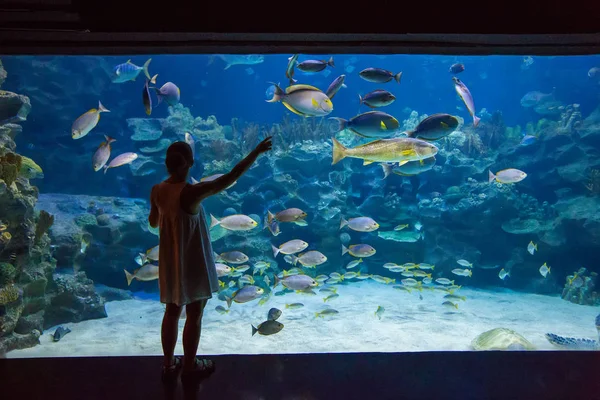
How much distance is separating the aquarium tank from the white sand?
60 mm

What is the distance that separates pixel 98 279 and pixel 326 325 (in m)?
7.50

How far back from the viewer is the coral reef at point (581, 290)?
9730 mm

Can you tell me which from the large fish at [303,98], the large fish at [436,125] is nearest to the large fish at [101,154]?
the large fish at [303,98]

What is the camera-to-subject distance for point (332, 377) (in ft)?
7.47

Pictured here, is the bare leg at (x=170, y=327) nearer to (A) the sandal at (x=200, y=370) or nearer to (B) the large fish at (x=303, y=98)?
(A) the sandal at (x=200, y=370)

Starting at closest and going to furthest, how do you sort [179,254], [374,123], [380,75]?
[179,254]
[374,123]
[380,75]

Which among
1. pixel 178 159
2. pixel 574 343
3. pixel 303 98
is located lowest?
pixel 574 343

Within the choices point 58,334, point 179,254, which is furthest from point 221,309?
point 179,254

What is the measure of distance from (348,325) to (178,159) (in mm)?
6117

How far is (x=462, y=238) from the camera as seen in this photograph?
11664 millimetres

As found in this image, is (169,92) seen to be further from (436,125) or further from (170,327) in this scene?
(170,327)

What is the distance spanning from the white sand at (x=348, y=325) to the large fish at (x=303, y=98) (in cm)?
386

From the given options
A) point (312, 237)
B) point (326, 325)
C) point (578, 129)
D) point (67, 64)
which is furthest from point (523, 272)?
point (67, 64)

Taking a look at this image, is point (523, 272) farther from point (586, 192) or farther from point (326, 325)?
point (326, 325)
